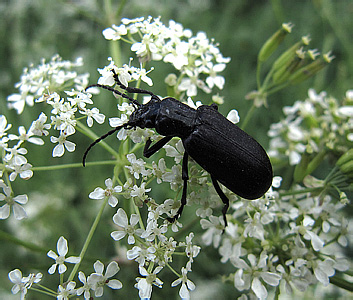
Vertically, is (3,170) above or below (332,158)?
below

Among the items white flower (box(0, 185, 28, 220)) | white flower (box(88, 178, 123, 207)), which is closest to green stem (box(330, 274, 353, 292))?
white flower (box(88, 178, 123, 207))

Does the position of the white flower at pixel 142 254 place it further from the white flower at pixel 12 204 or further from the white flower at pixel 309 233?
the white flower at pixel 309 233

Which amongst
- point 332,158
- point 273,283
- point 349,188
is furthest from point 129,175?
point 332,158

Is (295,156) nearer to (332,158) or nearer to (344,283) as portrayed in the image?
(332,158)

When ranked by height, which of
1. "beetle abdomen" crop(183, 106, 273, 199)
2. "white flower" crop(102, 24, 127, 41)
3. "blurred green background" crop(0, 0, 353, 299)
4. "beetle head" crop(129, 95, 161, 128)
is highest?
"white flower" crop(102, 24, 127, 41)

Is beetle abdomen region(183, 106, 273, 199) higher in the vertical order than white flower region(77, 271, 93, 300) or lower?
higher

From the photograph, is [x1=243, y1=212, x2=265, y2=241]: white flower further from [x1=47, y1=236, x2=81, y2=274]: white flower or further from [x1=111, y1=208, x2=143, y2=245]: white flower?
[x1=47, y1=236, x2=81, y2=274]: white flower
